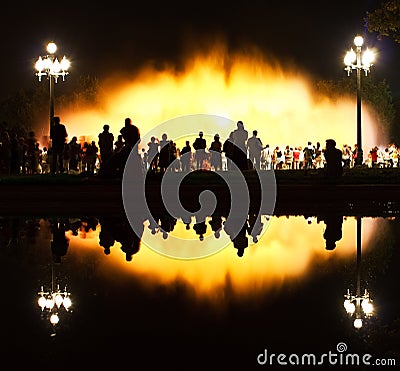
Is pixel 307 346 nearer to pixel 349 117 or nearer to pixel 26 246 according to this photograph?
pixel 26 246

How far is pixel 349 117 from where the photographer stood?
220 feet

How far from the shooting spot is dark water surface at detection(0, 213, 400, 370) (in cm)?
445

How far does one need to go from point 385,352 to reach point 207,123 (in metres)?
61.1

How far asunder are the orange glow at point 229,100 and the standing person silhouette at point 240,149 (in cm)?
3537

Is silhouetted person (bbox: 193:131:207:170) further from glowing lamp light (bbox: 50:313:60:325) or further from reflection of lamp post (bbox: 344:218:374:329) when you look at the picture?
glowing lamp light (bbox: 50:313:60:325)

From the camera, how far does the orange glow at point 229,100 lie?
62.0 m

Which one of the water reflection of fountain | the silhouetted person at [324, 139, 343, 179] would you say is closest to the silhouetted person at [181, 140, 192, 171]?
the silhouetted person at [324, 139, 343, 179]

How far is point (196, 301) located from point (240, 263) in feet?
6.74

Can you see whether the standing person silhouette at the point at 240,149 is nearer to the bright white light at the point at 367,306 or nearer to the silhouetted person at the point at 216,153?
the silhouetted person at the point at 216,153

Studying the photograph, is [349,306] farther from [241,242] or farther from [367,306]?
[241,242]

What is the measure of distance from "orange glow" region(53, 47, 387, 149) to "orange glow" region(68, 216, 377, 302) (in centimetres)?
5173

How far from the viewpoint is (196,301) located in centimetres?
591

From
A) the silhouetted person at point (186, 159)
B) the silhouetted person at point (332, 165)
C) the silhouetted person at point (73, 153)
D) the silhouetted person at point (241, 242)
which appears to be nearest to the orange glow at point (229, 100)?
the silhouetted person at point (73, 153)

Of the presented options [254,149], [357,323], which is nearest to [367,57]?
[254,149]
